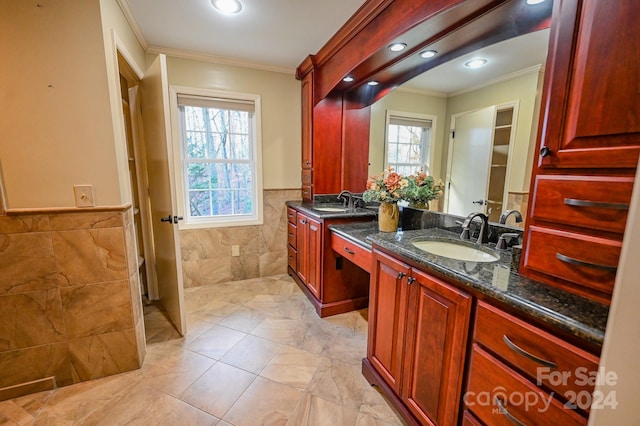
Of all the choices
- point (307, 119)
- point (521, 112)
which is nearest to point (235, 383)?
point (521, 112)

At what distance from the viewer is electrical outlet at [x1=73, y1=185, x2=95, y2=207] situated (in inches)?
57.0

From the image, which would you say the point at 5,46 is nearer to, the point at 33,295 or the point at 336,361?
the point at 33,295

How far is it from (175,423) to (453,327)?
143 cm

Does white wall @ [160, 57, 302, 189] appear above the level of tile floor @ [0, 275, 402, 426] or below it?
above

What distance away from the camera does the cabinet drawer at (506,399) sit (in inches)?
29.3

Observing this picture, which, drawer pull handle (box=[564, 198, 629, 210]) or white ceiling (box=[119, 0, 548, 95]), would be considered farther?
white ceiling (box=[119, 0, 548, 95])

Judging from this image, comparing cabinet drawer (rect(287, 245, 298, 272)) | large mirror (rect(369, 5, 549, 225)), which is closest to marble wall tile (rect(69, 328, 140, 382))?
cabinet drawer (rect(287, 245, 298, 272))

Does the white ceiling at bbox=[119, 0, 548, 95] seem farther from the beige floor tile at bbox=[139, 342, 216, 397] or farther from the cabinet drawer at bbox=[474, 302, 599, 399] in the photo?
the beige floor tile at bbox=[139, 342, 216, 397]

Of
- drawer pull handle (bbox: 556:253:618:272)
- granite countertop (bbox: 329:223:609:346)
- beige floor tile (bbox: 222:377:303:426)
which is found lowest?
beige floor tile (bbox: 222:377:303:426)

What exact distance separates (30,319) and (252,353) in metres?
1.26

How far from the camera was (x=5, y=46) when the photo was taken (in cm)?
127

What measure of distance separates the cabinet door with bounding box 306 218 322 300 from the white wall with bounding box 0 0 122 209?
151 centimetres

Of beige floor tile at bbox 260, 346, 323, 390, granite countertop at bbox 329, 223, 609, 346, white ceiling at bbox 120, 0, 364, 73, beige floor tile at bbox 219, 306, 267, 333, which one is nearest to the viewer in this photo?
granite countertop at bbox 329, 223, 609, 346

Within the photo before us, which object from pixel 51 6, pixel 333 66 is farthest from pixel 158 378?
pixel 333 66
